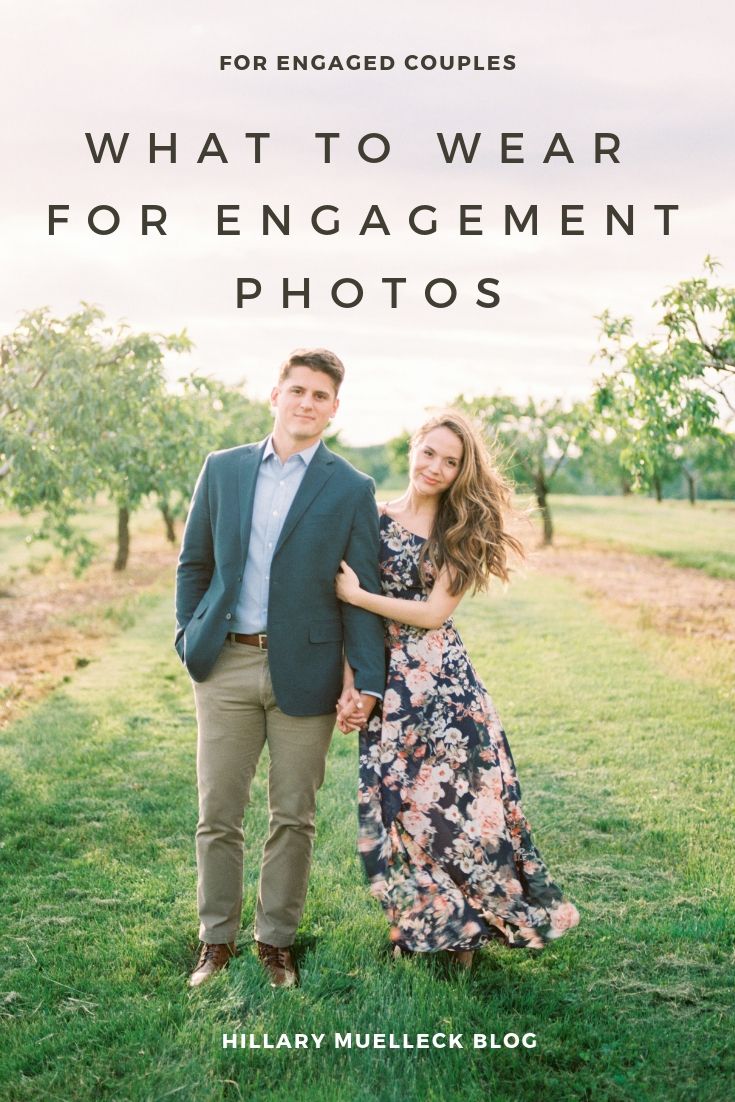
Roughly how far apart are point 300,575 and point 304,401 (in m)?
0.74

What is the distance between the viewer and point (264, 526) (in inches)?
164

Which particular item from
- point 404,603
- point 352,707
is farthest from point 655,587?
point 352,707

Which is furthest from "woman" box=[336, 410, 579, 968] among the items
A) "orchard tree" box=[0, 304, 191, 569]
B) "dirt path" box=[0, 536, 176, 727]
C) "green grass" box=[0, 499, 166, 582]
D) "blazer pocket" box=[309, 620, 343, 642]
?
"green grass" box=[0, 499, 166, 582]

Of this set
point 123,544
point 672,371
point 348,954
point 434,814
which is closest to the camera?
point 434,814

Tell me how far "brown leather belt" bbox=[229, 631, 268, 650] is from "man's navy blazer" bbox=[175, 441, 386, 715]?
0.07m

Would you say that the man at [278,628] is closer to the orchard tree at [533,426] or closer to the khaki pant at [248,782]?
the khaki pant at [248,782]

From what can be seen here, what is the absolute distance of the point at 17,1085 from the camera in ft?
11.8

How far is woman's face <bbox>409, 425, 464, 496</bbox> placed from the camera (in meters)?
4.38

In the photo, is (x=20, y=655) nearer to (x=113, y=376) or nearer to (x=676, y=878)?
(x=113, y=376)

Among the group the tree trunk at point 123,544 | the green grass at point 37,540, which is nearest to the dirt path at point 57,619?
the tree trunk at point 123,544

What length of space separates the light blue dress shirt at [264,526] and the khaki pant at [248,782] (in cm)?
15

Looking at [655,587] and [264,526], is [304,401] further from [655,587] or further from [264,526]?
[655,587]

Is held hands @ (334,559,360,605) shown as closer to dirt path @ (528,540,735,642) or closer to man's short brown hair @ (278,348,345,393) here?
man's short brown hair @ (278,348,345,393)

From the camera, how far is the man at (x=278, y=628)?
410 cm
